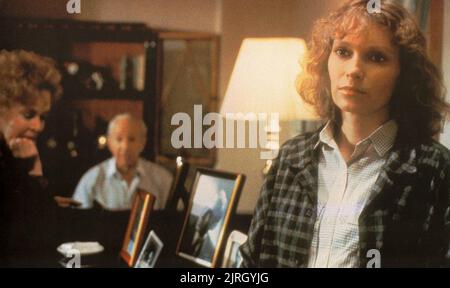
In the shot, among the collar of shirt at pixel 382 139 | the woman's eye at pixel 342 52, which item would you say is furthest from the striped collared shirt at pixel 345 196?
the woman's eye at pixel 342 52

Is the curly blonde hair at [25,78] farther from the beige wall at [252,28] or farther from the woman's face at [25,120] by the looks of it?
the beige wall at [252,28]

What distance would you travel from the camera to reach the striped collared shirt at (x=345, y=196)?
1.78 m

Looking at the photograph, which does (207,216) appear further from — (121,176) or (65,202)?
(65,202)

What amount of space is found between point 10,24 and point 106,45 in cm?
31

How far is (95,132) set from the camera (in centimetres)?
202

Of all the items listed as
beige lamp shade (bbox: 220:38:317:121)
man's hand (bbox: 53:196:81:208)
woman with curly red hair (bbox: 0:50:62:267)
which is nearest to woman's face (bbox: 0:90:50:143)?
woman with curly red hair (bbox: 0:50:62:267)

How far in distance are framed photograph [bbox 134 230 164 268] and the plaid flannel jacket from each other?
26 centimetres

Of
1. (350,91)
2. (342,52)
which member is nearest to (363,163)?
(350,91)

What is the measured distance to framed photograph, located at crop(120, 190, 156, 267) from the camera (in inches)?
73.8

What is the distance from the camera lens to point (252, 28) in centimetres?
191

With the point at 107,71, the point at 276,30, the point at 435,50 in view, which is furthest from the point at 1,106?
the point at 435,50

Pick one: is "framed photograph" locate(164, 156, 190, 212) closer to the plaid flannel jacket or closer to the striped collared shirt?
the plaid flannel jacket

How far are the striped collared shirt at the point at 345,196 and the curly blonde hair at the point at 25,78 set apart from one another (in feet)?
3.00
